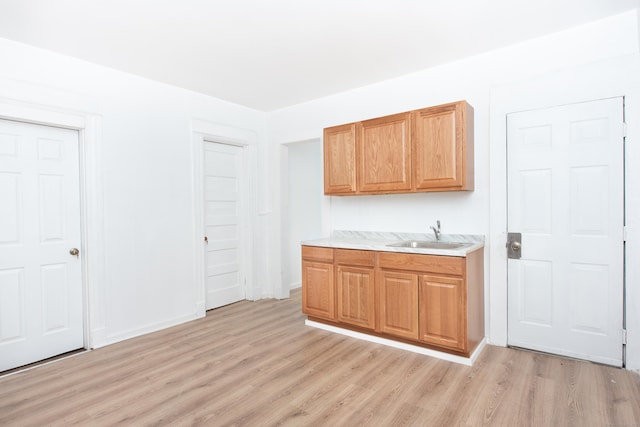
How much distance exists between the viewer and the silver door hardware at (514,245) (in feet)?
9.83

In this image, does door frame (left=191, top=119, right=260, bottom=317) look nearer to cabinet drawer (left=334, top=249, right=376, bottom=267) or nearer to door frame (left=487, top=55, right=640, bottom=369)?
Answer: cabinet drawer (left=334, top=249, right=376, bottom=267)

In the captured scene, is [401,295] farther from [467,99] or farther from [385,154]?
[467,99]

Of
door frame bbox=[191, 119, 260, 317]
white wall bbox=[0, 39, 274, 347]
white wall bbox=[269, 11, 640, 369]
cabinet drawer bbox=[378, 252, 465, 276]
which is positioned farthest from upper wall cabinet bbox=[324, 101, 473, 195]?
white wall bbox=[0, 39, 274, 347]

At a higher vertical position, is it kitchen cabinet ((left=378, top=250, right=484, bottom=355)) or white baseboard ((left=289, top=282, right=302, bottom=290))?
kitchen cabinet ((left=378, top=250, right=484, bottom=355))

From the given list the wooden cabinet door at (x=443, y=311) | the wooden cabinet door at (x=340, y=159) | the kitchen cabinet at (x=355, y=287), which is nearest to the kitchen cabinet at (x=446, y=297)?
the wooden cabinet door at (x=443, y=311)

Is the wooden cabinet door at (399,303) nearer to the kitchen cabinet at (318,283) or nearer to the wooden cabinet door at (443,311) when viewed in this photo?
the wooden cabinet door at (443,311)

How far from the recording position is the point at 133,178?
351cm

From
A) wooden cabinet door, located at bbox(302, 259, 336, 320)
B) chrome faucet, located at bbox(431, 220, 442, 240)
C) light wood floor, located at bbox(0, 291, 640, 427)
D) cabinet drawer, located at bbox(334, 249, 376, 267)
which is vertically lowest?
light wood floor, located at bbox(0, 291, 640, 427)

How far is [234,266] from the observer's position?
4.70m

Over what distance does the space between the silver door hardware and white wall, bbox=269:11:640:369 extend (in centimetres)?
8

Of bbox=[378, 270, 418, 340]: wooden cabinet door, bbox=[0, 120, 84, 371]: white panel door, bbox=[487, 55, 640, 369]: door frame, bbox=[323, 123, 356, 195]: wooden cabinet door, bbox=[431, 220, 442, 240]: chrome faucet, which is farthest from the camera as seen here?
bbox=[323, 123, 356, 195]: wooden cabinet door

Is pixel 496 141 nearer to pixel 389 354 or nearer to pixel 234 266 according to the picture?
pixel 389 354

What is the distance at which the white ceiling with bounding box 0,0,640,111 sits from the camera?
2.40m

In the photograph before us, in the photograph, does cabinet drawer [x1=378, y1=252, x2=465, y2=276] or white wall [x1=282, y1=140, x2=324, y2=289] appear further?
white wall [x1=282, y1=140, x2=324, y2=289]
